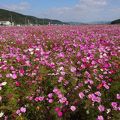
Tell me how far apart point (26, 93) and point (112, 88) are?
1.46m

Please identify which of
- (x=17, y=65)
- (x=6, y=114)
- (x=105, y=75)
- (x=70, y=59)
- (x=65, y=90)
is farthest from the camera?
(x=70, y=59)

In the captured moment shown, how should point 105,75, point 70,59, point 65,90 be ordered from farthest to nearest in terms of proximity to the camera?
point 70,59 → point 105,75 → point 65,90

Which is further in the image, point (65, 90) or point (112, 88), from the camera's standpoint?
point (112, 88)

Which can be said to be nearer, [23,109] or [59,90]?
[23,109]

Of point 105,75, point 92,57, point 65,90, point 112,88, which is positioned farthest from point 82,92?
point 92,57

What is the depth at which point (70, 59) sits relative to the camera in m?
7.52

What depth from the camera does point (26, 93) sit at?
5594 mm

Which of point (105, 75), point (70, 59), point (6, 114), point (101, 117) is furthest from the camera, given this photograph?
point (70, 59)

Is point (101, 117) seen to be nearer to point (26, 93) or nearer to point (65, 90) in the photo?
point (65, 90)

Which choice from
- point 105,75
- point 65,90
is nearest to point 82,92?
point 65,90

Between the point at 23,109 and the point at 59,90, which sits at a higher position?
the point at 59,90

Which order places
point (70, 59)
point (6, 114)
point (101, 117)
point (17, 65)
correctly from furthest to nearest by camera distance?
point (70, 59) → point (17, 65) → point (6, 114) → point (101, 117)

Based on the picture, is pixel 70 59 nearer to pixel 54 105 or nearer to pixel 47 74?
pixel 47 74

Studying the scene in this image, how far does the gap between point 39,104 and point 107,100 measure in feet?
3.66
